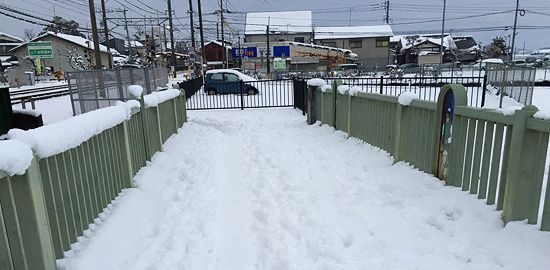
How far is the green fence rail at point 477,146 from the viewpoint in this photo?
320 cm

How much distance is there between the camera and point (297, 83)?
14.4 m

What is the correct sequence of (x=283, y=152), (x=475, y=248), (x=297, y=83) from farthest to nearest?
(x=297, y=83) < (x=283, y=152) < (x=475, y=248)

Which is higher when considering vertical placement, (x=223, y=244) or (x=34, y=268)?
(x=34, y=268)

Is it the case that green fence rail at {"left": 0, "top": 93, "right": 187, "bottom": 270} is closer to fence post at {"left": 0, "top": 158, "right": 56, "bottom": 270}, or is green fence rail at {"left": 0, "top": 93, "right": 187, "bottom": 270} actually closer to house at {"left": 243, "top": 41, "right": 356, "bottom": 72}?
fence post at {"left": 0, "top": 158, "right": 56, "bottom": 270}

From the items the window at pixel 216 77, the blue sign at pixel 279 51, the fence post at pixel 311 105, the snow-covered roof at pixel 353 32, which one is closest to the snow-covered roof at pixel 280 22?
the snow-covered roof at pixel 353 32

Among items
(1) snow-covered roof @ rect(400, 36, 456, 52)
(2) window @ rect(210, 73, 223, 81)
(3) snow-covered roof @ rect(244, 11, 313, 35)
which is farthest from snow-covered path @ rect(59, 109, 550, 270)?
(1) snow-covered roof @ rect(400, 36, 456, 52)

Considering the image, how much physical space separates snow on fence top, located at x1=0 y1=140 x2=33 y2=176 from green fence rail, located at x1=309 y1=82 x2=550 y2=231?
387cm

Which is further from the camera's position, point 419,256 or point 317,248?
point 317,248

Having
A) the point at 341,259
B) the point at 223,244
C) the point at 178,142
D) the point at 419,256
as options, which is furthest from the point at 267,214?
the point at 178,142

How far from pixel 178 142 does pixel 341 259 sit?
6.05m

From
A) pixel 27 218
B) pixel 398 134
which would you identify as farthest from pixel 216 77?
pixel 27 218

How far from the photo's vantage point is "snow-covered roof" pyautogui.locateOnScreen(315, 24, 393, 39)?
221 feet

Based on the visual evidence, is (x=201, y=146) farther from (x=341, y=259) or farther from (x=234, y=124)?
(x=341, y=259)

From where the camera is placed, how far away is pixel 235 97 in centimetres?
2008
